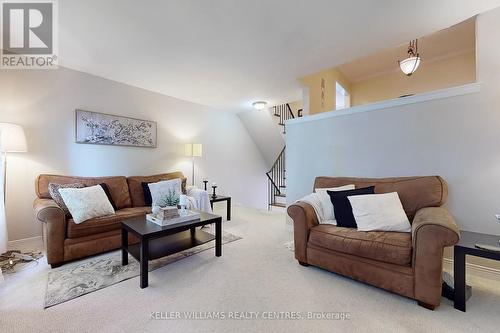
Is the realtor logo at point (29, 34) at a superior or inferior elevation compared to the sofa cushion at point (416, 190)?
superior

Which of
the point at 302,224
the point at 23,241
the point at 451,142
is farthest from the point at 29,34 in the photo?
the point at 451,142

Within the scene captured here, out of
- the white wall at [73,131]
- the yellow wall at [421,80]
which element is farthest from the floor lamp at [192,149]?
the yellow wall at [421,80]

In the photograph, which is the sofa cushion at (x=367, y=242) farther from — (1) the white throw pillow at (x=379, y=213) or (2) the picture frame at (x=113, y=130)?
(2) the picture frame at (x=113, y=130)

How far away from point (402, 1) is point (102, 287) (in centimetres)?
366

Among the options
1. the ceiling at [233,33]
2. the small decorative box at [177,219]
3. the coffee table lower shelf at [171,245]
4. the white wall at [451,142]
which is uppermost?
the ceiling at [233,33]

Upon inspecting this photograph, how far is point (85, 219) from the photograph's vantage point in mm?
2410

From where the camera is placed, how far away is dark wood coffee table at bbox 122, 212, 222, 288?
193 cm

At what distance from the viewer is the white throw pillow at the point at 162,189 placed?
334cm

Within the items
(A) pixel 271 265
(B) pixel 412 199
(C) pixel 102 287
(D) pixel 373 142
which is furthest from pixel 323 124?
(C) pixel 102 287

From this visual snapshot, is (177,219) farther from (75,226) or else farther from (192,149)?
(192,149)

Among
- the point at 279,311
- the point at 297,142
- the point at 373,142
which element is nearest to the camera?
the point at 279,311

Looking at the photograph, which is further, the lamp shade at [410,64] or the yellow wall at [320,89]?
the yellow wall at [320,89]

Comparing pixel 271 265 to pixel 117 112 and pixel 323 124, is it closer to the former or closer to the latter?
pixel 323 124

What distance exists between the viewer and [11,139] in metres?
2.49
